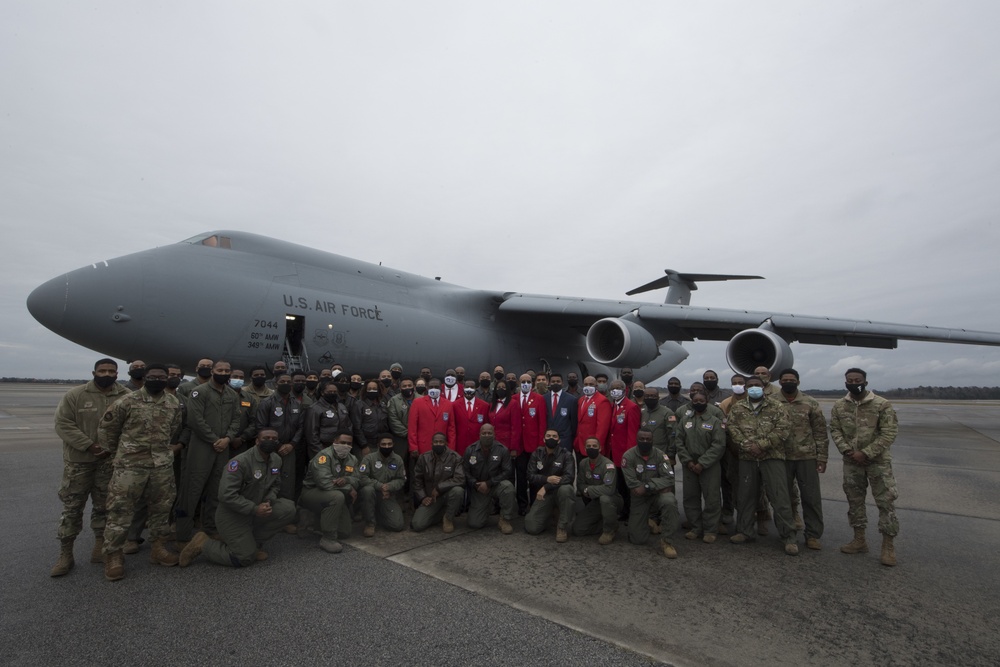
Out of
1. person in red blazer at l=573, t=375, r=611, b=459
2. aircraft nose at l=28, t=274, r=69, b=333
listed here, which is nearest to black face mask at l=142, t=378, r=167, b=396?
aircraft nose at l=28, t=274, r=69, b=333

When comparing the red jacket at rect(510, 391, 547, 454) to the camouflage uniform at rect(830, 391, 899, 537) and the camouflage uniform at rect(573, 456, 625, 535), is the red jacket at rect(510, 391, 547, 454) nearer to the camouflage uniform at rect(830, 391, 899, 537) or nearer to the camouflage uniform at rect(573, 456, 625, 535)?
the camouflage uniform at rect(573, 456, 625, 535)

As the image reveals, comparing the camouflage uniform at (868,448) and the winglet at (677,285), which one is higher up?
the winglet at (677,285)

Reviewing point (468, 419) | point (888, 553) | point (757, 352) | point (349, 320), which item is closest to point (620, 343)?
point (757, 352)

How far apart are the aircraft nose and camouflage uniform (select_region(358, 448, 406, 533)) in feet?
14.2

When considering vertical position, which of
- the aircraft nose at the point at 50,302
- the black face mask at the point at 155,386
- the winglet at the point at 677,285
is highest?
the winglet at the point at 677,285

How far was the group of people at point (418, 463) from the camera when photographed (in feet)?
13.4

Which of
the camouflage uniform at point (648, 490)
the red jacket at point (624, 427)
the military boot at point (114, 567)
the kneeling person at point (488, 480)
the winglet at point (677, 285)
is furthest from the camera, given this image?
the winglet at point (677, 285)

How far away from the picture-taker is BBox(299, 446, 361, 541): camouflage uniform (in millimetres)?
4504

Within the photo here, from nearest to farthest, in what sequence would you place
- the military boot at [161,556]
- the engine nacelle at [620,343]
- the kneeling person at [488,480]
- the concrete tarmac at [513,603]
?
the concrete tarmac at [513,603]
the military boot at [161,556]
the kneeling person at [488,480]
the engine nacelle at [620,343]

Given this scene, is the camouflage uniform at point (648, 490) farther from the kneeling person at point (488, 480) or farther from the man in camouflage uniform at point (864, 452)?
the man in camouflage uniform at point (864, 452)

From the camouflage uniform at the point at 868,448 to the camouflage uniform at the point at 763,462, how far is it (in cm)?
49

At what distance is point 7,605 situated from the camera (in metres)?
3.20

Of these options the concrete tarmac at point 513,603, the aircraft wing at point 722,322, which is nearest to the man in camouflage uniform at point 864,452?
the concrete tarmac at point 513,603

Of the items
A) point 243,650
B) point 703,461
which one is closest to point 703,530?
point 703,461
